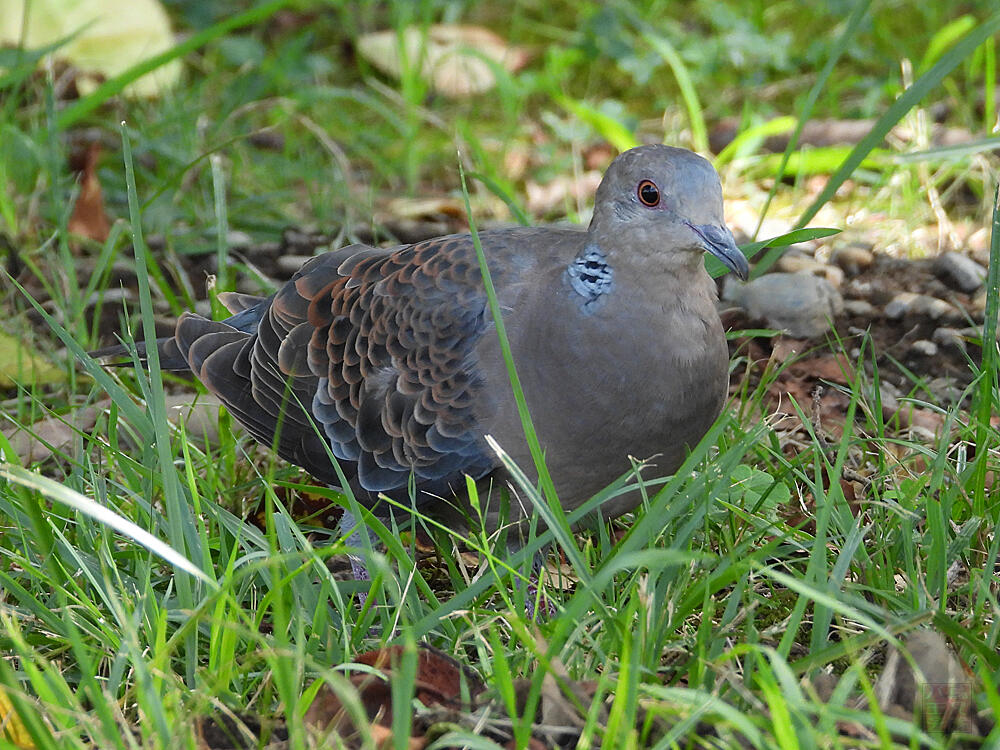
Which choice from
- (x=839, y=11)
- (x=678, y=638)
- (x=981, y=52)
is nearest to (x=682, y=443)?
(x=678, y=638)

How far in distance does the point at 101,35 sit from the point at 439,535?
3.41 metres

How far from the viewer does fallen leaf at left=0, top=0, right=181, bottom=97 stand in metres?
5.21

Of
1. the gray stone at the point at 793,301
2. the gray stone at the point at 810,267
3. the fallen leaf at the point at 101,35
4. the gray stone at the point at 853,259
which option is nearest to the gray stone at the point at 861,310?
the gray stone at the point at 793,301

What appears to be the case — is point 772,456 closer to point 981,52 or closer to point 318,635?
point 318,635

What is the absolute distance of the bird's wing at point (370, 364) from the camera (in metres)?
2.91

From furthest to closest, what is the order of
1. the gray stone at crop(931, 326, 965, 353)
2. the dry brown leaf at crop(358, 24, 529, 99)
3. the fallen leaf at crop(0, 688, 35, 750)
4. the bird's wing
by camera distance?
the dry brown leaf at crop(358, 24, 529, 99) < the gray stone at crop(931, 326, 965, 353) < the bird's wing < the fallen leaf at crop(0, 688, 35, 750)

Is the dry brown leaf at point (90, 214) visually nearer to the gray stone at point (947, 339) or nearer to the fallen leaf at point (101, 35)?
the fallen leaf at point (101, 35)

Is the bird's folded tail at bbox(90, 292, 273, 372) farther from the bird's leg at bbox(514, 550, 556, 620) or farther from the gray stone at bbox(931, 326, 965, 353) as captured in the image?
the gray stone at bbox(931, 326, 965, 353)

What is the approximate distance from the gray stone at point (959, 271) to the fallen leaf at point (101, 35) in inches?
130

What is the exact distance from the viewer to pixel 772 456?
3039 mm

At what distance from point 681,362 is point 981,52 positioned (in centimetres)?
331

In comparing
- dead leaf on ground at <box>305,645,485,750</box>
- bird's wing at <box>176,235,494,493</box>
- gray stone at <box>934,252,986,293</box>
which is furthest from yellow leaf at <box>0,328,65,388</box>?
gray stone at <box>934,252,986,293</box>

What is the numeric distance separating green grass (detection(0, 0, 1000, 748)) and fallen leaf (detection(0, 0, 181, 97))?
0.59ft

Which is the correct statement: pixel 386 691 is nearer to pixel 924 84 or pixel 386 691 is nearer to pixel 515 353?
pixel 515 353
